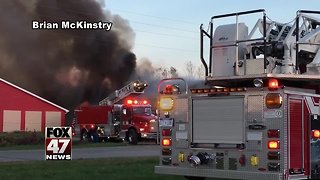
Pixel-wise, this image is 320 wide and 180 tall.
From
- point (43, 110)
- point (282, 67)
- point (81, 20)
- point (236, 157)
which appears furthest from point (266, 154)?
point (81, 20)

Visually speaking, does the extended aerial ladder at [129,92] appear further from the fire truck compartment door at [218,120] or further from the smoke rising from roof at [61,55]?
the fire truck compartment door at [218,120]

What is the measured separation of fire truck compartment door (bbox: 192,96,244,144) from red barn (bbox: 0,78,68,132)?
32468mm

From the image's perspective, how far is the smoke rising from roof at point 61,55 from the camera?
49406 millimetres

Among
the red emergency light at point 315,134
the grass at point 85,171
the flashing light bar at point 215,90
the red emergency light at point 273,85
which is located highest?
the red emergency light at point 273,85

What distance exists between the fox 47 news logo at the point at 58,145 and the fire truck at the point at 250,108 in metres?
1.73

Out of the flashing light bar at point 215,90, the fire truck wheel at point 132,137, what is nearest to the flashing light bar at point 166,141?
the flashing light bar at point 215,90

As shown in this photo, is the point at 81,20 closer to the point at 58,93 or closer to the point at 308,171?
the point at 58,93

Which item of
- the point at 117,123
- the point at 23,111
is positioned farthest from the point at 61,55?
the point at 117,123

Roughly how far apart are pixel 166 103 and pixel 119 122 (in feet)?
71.2

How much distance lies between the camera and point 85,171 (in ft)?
42.4

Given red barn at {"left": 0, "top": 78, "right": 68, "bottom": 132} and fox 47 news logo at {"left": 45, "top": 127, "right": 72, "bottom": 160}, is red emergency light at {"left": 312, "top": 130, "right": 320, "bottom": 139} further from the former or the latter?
red barn at {"left": 0, "top": 78, "right": 68, "bottom": 132}

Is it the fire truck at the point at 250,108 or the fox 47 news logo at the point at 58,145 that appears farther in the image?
the fox 47 news logo at the point at 58,145

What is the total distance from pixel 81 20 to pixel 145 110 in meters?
21.9

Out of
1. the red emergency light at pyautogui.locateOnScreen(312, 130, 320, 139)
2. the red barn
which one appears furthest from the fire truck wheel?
the red emergency light at pyautogui.locateOnScreen(312, 130, 320, 139)
